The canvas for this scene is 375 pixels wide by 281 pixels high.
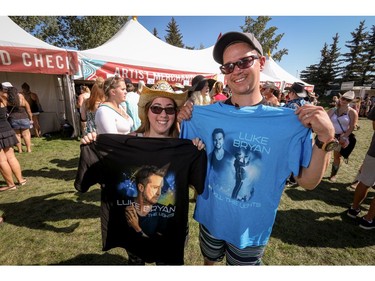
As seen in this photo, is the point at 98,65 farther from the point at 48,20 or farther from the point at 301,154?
the point at 48,20

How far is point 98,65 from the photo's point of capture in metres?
7.50

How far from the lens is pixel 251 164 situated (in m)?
1.43

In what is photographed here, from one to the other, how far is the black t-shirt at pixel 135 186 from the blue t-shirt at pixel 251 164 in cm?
20

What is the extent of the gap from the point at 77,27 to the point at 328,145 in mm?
32778

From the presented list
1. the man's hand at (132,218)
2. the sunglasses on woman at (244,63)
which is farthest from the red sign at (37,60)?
the sunglasses on woman at (244,63)

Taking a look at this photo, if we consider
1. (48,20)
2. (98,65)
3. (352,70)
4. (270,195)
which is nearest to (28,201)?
(270,195)

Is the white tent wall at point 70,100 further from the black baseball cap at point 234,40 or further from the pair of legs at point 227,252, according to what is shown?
the pair of legs at point 227,252

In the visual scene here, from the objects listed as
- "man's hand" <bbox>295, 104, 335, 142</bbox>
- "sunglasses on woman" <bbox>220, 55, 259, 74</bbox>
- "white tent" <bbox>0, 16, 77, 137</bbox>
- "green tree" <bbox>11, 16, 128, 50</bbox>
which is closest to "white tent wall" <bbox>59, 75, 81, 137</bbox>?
"white tent" <bbox>0, 16, 77, 137</bbox>

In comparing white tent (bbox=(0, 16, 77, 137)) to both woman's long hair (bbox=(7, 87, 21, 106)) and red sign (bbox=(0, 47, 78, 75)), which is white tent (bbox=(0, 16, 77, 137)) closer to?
red sign (bbox=(0, 47, 78, 75))

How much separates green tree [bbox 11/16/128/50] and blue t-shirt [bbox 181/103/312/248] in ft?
98.3

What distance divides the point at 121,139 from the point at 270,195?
1.25m

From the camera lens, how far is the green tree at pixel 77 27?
25.2 m

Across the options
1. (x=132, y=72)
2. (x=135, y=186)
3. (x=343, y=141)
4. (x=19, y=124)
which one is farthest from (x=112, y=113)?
(x=132, y=72)

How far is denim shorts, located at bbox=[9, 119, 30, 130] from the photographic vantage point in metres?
5.71
